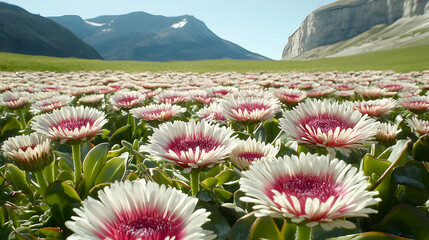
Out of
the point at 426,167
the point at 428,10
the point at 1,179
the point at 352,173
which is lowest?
the point at 1,179

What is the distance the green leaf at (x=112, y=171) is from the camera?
1.32 m

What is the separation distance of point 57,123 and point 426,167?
63.5 inches

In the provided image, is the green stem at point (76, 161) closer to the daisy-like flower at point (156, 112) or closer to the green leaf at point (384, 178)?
the daisy-like flower at point (156, 112)

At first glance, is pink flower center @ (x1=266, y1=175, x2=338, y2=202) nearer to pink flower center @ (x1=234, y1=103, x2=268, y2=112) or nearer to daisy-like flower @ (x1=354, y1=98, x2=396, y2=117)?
pink flower center @ (x1=234, y1=103, x2=268, y2=112)

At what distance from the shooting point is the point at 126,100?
2570 millimetres

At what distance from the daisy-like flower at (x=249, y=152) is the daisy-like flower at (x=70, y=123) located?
65 cm

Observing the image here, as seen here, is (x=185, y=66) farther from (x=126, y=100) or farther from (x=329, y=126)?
(x=329, y=126)

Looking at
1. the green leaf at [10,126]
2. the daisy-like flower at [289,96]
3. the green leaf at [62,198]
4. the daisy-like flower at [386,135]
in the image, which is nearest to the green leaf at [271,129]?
the daisy-like flower at [289,96]

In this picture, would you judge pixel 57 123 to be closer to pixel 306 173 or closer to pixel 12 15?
pixel 306 173

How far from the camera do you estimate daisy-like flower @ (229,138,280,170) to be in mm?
1156

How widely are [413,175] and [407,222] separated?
26cm

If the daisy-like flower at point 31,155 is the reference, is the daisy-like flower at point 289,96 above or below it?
above

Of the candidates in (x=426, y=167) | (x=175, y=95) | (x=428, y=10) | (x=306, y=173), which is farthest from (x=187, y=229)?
(x=428, y=10)

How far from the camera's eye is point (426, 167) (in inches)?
43.1
